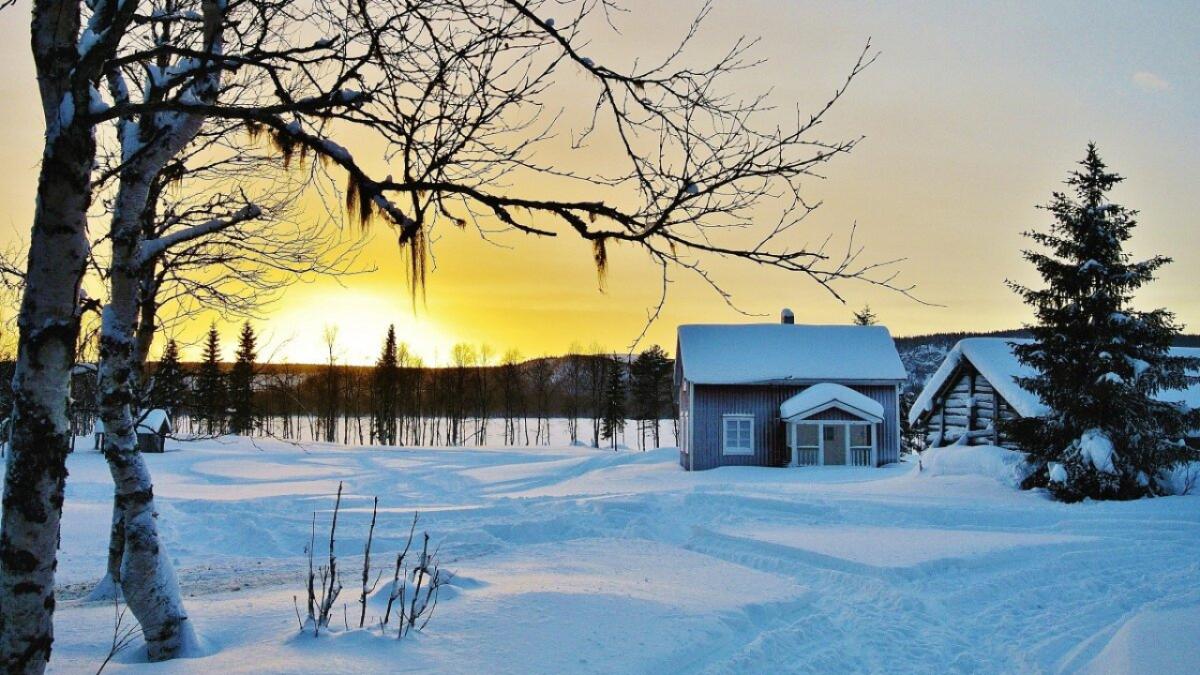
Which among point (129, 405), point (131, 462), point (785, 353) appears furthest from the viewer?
point (785, 353)

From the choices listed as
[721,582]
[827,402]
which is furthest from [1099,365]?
[721,582]

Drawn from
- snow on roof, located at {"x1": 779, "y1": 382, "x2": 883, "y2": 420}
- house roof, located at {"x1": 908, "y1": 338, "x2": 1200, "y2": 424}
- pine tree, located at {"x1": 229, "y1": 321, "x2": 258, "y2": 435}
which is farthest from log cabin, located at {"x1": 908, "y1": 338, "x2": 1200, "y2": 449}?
pine tree, located at {"x1": 229, "y1": 321, "x2": 258, "y2": 435}

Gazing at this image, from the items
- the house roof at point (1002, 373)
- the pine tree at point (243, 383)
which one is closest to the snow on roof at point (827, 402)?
the house roof at point (1002, 373)

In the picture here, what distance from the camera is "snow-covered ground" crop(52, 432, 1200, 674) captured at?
6.26 m

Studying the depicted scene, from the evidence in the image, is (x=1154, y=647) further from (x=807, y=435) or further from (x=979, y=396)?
(x=807, y=435)

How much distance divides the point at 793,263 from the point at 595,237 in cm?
105

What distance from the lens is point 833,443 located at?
30656 mm

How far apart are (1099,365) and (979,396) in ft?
20.2

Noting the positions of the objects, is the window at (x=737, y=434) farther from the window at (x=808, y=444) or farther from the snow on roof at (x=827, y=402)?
the window at (x=808, y=444)

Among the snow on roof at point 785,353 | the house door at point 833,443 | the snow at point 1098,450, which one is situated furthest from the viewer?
the house door at point 833,443

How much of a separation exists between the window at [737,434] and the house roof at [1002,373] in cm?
548

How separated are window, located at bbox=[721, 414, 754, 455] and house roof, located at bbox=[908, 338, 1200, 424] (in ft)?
18.0

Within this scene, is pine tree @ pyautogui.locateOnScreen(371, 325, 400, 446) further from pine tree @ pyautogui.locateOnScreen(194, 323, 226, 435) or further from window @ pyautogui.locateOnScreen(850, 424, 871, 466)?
window @ pyautogui.locateOnScreen(850, 424, 871, 466)

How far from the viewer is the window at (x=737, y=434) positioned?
29344 millimetres
